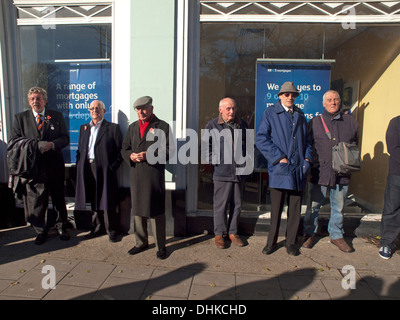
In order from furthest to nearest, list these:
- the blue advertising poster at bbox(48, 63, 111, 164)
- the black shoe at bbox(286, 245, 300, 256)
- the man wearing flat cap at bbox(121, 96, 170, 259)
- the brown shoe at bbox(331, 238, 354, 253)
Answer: the blue advertising poster at bbox(48, 63, 111, 164) → the brown shoe at bbox(331, 238, 354, 253) → the black shoe at bbox(286, 245, 300, 256) → the man wearing flat cap at bbox(121, 96, 170, 259)

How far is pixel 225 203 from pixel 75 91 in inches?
117

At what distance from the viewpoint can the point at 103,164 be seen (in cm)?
400

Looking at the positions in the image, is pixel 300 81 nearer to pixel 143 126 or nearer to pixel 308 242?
pixel 308 242

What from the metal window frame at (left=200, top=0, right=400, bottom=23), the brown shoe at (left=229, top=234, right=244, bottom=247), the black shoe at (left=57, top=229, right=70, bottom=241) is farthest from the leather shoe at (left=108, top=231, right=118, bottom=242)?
the metal window frame at (left=200, top=0, right=400, bottom=23)

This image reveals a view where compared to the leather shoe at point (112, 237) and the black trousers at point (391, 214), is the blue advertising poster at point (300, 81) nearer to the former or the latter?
the black trousers at point (391, 214)

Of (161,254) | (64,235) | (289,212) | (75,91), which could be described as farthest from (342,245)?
(75,91)

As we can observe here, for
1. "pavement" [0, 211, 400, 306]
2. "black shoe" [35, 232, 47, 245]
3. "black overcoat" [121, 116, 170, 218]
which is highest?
"black overcoat" [121, 116, 170, 218]

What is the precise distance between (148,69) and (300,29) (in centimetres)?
240

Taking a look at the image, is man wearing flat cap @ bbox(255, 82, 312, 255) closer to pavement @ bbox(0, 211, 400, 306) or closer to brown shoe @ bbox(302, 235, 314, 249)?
brown shoe @ bbox(302, 235, 314, 249)

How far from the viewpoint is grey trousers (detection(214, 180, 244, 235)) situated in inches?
157

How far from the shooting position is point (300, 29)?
4422 mm

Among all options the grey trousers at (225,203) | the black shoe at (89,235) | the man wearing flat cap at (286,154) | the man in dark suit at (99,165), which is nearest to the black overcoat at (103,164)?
the man in dark suit at (99,165)

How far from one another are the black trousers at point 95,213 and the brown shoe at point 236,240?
171 centimetres

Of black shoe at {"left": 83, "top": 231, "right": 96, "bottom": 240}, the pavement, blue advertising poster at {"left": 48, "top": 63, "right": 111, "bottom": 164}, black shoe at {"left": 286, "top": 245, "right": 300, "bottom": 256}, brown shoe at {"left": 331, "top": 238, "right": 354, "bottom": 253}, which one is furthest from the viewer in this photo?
blue advertising poster at {"left": 48, "top": 63, "right": 111, "bottom": 164}
